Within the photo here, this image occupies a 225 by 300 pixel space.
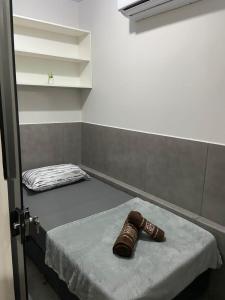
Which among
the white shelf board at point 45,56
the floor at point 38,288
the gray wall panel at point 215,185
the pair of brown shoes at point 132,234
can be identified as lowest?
the floor at point 38,288

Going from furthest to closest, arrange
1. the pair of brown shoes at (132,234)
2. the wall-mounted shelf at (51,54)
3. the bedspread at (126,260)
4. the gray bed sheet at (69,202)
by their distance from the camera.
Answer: the wall-mounted shelf at (51,54) → the gray bed sheet at (69,202) → the pair of brown shoes at (132,234) → the bedspread at (126,260)

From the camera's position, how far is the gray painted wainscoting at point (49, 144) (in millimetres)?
2438

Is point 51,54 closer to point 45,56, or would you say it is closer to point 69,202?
point 45,56

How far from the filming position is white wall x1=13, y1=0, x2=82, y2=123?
2275mm

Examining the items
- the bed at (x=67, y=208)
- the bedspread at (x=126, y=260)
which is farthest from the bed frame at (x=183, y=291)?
the bedspread at (x=126, y=260)

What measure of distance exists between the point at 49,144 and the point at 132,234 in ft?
5.28

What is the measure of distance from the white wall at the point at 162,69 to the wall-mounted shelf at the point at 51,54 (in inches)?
7.0

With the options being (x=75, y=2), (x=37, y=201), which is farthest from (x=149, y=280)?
(x=75, y=2)

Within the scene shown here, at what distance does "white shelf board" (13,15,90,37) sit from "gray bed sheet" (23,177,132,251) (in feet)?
5.14

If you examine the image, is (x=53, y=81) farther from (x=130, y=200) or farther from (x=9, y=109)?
(x=9, y=109)

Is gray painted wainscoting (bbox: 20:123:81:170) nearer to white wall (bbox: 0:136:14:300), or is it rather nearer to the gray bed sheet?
the gray bed sheet

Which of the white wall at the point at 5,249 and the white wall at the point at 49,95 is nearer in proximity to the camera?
the white wall at the point at 5,249

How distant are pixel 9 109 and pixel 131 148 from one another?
1548mm

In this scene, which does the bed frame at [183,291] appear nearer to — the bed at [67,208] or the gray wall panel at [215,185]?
the bed at [67,208]
